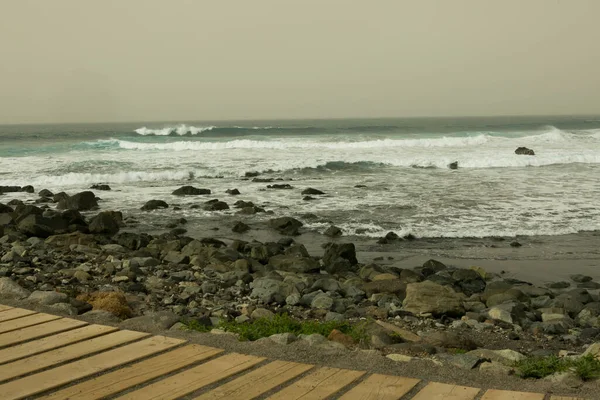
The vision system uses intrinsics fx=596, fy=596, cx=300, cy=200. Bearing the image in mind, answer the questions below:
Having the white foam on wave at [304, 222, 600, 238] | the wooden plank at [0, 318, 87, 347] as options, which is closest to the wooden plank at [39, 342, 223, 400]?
the wooden plank at [0, 318, 87, 347]

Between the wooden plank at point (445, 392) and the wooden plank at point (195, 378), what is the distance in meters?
1.13

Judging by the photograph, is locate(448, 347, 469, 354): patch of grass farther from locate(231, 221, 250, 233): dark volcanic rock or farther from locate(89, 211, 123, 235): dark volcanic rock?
locate(89, 211, 123, 235): dark volcanic rock

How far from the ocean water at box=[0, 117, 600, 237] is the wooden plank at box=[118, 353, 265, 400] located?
10.3 metres

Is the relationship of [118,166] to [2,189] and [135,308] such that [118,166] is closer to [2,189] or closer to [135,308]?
[2,189]

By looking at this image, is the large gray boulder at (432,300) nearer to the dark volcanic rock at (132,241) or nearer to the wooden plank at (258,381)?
the wooden plank at (258,381)

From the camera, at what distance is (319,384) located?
3602mm

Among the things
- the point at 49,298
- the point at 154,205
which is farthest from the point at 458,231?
the point at 49,298

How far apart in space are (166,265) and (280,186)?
40.4ft

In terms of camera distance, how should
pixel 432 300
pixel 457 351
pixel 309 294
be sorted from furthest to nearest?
pixel 309 294 < pixel 432 300 < pixel 457 351

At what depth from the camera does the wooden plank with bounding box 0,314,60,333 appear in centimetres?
459

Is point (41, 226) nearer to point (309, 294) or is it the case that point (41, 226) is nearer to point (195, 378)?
point (309, 294)

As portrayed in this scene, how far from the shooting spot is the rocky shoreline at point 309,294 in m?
6.21

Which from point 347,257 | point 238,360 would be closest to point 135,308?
point 238,360

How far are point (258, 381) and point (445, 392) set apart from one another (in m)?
1.11
